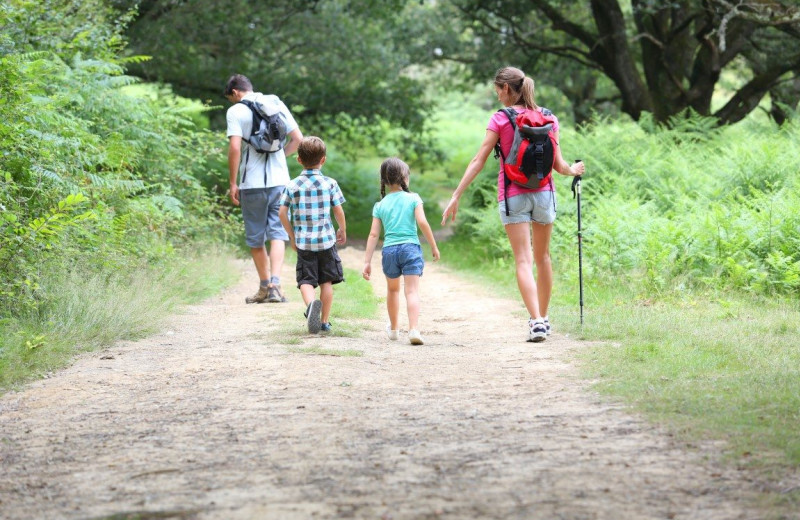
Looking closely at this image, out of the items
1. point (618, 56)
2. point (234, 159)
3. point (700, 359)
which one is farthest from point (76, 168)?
point (618, 56)

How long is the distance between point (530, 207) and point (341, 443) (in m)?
3.49

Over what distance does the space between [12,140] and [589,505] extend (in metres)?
6.04

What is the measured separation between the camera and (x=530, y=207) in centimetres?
762

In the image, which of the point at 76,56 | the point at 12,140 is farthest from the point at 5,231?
the point at 76,56

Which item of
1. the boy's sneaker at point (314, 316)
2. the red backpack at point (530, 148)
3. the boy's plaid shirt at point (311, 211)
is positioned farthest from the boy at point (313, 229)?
the red backpack at point (530, 148)

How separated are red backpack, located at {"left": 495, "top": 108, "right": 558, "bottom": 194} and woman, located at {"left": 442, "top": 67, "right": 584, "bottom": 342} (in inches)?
2.5

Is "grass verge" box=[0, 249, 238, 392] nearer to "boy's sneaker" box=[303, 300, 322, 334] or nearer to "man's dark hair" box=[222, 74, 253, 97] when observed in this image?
"boy's sneaker" box=[303, 300, 322, 334]

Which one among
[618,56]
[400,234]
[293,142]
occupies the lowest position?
[400,234]

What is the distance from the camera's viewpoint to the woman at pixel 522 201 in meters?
7.46

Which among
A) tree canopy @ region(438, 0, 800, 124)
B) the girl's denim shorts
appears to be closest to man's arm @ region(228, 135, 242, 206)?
the girl's denim shorts

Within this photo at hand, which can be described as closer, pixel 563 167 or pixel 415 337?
pixel 415 337

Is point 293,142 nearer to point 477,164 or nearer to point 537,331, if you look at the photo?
point 477,164

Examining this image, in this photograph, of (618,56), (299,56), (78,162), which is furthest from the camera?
(299,56)

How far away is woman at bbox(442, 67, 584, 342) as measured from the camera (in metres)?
7.46
